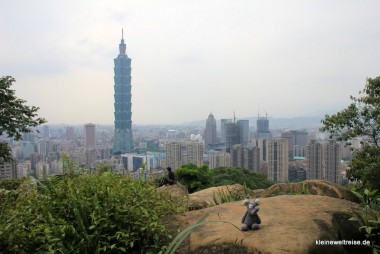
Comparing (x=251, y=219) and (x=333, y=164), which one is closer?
(x=251, y=219)

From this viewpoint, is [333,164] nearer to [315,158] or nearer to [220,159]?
[315,158]

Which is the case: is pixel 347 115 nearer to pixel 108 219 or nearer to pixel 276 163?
pixel 108 219

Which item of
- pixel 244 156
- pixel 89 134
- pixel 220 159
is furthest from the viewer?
pixel 89 134

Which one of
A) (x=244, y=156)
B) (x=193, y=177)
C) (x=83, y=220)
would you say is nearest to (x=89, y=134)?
(x=244, y=156)

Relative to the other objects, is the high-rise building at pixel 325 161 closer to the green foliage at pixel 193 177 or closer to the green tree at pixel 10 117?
the green foliage at pixel 193 177

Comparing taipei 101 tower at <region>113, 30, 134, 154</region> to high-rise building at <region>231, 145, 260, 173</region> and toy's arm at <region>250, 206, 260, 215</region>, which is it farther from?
toy's arm at <region>250, 206, 260, 215</region>

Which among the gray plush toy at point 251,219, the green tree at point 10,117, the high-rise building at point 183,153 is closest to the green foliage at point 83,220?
the gray plush toy at point 251,219

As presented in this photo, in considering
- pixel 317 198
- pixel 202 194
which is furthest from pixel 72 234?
pixel 202 194
